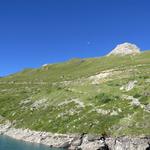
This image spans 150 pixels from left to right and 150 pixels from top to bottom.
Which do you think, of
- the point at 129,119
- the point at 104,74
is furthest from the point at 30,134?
the point at 104,74

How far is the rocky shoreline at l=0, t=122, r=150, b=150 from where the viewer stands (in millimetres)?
83750

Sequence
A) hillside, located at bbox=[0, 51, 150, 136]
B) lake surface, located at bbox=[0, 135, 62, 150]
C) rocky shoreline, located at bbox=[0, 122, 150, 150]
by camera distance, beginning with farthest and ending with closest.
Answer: hillside, located at bbox=[0, 51, 150, 136]
lake surface, located at bbox=[0, 135, 62, 150]
rocky shoreline, located at bbox=[0, 122, 150, 150]

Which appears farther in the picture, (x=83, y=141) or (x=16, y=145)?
(x=83, y=141)

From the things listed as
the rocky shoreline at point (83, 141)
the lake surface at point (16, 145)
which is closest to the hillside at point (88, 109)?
the rocky shoreline at point (83, 141)

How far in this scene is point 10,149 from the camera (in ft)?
267

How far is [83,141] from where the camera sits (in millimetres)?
88750

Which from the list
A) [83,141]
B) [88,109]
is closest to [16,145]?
[83,141]

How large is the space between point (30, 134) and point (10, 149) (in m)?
20.5

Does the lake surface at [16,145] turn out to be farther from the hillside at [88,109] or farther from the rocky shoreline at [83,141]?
the hillside at [88,109]

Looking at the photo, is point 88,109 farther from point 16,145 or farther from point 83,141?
point 16,145

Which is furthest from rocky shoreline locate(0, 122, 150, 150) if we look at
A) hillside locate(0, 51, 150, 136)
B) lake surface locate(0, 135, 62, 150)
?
lake surface locate(0, 135, 62, 150)

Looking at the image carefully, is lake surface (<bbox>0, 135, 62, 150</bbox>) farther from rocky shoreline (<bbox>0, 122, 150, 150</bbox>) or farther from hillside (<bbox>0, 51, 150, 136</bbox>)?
hillside (<bbox>0, 51, 150, 136</bbox>)

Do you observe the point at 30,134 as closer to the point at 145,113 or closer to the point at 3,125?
the point at 3,125

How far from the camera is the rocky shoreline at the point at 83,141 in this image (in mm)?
83750
